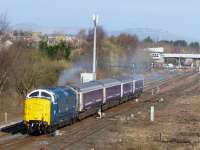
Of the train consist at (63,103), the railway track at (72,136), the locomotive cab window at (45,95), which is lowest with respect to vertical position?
the railway track at (72,136)

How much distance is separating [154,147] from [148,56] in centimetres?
14056

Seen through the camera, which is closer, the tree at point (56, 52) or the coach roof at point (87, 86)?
the coach roof at point (87, 86)

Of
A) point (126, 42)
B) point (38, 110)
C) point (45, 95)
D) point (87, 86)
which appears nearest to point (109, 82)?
point (87, 86)

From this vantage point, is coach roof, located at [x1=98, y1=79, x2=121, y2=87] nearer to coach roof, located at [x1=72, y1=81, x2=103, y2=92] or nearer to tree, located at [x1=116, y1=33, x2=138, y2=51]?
coach roof, located at [x1=72, y1=81, x2=103, y2=92]

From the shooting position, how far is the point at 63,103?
35188mm

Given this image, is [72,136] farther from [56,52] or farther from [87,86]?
[56,52]

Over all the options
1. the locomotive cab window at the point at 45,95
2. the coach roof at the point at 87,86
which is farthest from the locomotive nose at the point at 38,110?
the coach roof at the point at 87,86

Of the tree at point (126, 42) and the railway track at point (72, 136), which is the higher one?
the tree at point (126, 42)

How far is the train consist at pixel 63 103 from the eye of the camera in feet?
108

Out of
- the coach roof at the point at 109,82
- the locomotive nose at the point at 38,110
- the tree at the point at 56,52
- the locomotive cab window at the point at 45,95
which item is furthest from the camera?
the tree at the point at 56,52

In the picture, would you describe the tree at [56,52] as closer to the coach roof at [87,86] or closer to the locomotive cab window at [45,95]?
the coach roof at [87,86]

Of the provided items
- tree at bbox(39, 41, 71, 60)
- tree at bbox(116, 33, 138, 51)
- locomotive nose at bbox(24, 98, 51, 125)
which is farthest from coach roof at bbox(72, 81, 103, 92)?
tree at bbox(116, 33, 138, 51)

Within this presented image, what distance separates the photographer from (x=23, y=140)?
3152cm

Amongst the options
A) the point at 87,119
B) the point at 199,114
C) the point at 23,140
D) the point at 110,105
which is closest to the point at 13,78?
the point at 110,105
